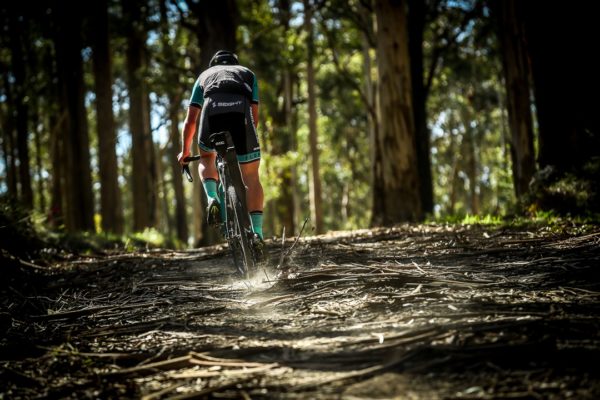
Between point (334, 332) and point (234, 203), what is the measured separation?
183cm

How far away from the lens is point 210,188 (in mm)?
4656

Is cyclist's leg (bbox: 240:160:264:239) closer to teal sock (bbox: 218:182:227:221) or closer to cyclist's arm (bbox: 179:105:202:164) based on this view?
teal sock (bbox: 218:182:227:221)

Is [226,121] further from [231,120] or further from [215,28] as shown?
[215,28]

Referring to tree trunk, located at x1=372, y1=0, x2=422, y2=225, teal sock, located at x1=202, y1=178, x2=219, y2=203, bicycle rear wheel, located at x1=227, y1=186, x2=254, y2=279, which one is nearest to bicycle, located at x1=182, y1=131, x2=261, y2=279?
bicycle rear wheel, located at x1=227, y1=186, x2=254, y2=279

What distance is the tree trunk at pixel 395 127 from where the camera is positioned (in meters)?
10.4

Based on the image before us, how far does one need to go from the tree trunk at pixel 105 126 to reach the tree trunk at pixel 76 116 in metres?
0.47

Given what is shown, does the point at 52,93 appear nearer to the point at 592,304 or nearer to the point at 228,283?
the point at 228,283

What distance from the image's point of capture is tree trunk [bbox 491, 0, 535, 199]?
11.4 meters

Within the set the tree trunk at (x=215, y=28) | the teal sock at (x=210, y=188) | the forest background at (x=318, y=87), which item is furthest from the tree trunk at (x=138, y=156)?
the teal sock at (x=210, y=188)

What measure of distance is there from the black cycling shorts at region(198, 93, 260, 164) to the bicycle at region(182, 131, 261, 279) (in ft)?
0.38

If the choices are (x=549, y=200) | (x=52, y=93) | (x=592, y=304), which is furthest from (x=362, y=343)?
(x=52, y=93)

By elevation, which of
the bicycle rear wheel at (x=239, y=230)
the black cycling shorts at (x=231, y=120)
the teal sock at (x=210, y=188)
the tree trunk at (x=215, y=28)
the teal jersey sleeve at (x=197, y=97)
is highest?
the tree trunk at (x=215, y=28)

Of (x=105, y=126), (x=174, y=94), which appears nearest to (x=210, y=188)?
(x=105, y=126)

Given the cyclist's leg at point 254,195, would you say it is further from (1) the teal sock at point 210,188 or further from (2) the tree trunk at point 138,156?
(2) the tree trunk at point 138,156
